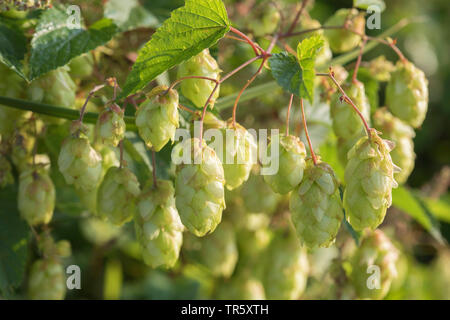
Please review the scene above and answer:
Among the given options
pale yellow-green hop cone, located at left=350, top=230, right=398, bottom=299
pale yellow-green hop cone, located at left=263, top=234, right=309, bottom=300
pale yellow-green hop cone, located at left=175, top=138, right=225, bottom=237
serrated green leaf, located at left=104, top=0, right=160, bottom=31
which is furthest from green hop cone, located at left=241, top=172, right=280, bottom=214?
pale yellow-green hop cone, located at left=175, top=138, right=225, bottom=237

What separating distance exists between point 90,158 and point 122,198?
75mm

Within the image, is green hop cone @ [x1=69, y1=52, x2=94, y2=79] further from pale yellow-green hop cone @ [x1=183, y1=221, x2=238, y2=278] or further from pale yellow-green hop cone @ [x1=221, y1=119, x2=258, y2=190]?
pale yellow-green hop cone @ [x1=183, y1=221, x2=238, y2=278]

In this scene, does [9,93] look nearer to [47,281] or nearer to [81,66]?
[81,66]

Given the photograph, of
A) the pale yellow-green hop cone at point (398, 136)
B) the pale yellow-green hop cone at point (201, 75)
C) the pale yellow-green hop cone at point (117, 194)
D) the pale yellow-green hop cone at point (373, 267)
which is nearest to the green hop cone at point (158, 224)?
the pale yellow-green hop cone at point (117, 194)

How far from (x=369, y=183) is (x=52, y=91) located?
0.49m

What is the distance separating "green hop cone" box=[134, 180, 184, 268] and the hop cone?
0.25m

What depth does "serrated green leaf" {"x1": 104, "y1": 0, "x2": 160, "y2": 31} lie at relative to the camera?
993 mm

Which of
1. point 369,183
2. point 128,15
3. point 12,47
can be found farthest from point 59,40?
point 369,183

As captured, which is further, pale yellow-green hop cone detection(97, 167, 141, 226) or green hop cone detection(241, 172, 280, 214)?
green hop cone detection(241, 172, 280, 214)

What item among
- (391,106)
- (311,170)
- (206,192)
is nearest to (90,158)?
(206,192)

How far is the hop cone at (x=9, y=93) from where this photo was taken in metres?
0.87

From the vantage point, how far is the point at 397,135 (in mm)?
1103

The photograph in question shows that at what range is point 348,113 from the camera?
878 millimetres
